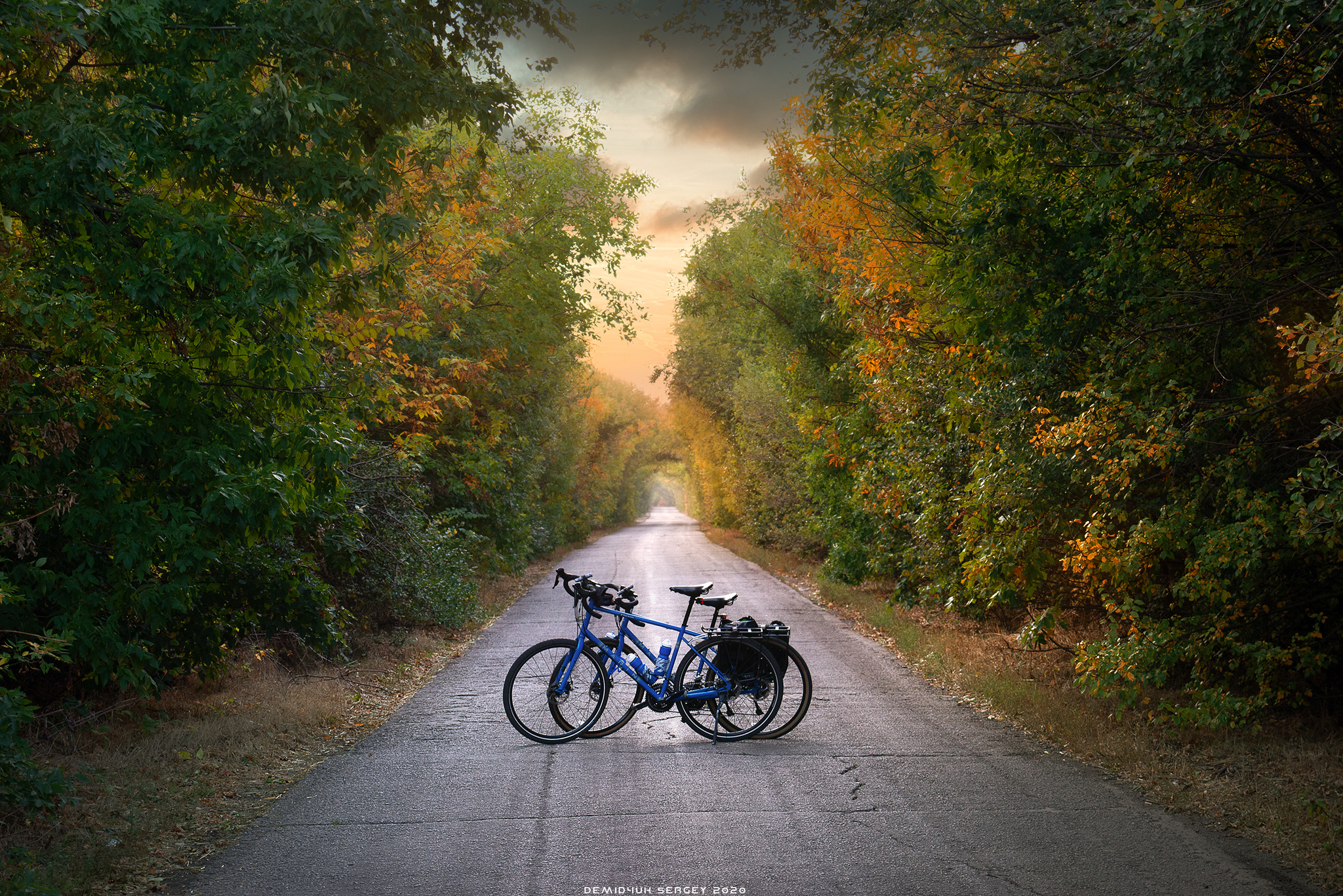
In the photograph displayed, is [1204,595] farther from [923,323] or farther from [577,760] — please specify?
[923,323]

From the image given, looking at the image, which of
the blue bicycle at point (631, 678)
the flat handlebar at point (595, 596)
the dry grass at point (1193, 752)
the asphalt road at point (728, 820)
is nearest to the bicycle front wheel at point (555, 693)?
the blue bicycle at point (631, 678)

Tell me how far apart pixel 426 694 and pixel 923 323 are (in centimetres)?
726

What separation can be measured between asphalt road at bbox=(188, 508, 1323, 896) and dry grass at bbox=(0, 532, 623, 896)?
297 millimetres

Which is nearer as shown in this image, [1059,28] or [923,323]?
[1059,28]

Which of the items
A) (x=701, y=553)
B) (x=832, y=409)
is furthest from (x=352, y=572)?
(x=701, y=553)

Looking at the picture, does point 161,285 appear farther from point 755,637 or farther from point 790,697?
point 790,697

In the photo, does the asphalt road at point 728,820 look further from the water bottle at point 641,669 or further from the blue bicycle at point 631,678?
the water bottle at point 641,669

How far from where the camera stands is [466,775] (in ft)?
20.9

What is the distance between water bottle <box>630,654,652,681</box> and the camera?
741 centimetres

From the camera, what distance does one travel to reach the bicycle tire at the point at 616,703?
743 centimetres

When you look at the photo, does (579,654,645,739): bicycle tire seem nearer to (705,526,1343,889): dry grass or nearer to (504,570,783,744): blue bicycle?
(504,570,783,744): blue bicycle

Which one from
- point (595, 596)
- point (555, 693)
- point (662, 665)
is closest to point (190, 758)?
point (555, 693)

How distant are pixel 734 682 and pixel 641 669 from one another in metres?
0.75

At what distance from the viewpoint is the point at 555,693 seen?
288 inches
